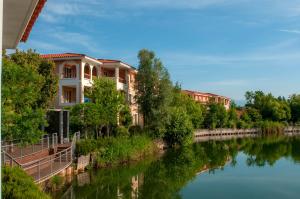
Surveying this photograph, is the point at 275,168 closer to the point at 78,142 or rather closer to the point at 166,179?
the point at 166,179

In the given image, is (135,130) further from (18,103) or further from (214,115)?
(214,115)

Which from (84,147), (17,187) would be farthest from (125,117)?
(17,187)

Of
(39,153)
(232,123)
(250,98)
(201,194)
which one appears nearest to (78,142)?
(39,153)

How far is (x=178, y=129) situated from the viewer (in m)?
50.8

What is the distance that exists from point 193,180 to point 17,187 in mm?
19533

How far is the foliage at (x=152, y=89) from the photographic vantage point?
164 ft

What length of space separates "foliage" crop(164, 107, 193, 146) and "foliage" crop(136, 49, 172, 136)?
140cm

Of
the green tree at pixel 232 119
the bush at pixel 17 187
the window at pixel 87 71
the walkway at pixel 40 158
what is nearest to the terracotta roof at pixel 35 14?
the bush at pixel 17 187

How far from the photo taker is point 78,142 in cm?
3088

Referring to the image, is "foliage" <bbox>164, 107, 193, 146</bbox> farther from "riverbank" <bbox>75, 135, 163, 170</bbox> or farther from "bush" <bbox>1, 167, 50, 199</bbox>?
"bush" <bbox>1, 167, 50, 199</bbox>

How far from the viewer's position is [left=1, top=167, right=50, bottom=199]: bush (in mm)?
11602

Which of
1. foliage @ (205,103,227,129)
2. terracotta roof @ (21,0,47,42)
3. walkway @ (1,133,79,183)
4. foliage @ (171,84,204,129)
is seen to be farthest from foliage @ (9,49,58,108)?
foliage @ (205,103,227,129)

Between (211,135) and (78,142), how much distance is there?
51.7m

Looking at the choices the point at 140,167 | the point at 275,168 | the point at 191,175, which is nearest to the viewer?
the point at 191,175
